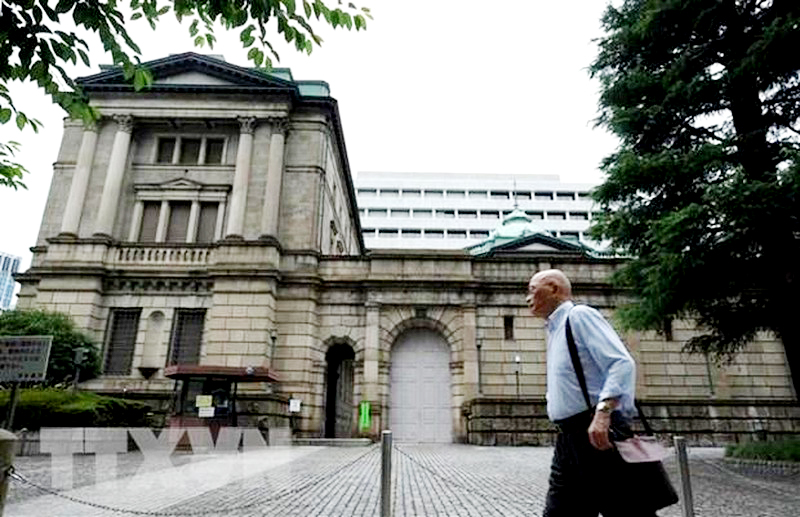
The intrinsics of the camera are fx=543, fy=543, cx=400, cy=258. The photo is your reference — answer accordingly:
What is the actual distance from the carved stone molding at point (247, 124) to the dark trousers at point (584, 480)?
76.6 feet

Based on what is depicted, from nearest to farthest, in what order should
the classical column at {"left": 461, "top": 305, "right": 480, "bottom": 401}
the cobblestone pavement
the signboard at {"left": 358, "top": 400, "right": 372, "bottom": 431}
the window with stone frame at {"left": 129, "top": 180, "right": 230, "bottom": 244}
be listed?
1. the cobblestone pavement
2. the signboard at {"left": 358, "top": 400, "right": 372, "bottom": 431}
3. the classical column at {"left": 461, "top": 305, "right": 480, "bottom": 401}
4. the window with stone frame at {"left": 129, "top": 180, "right": 230, "bottom": 244}

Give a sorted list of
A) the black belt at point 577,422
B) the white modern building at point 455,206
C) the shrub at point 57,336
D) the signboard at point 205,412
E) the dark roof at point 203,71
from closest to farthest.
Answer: the black belt at point 577,422 < the signboard at point 205,412 < the shrub at point 57,336 < the dark roof at point 203,71 < the white modern building at point 455,206

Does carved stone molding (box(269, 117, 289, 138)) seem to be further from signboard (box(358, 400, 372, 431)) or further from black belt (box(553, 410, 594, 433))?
black belt (box(553, 410, 594, 433))

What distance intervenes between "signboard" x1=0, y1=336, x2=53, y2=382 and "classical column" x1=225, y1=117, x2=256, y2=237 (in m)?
12.4

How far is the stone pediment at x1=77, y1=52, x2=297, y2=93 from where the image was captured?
961 inches

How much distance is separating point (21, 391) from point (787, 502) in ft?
55.0

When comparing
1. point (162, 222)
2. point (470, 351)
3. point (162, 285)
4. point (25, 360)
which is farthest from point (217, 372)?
point (162, 222)

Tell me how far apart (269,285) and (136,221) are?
23.6 ft

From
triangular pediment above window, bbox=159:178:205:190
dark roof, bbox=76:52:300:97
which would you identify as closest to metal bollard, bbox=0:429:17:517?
triangular pediment above window, bbox=159:178:205:190

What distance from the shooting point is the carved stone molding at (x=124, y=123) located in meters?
24.3

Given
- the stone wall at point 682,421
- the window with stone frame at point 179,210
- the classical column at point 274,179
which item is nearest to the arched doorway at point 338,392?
the classical column at point 274,179

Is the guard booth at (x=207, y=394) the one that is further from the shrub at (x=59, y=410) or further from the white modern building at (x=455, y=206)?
the white modern building at (x=455, y=206)

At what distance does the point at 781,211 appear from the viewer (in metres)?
10.1

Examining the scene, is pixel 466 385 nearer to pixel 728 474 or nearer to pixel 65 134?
pixel 728 474
